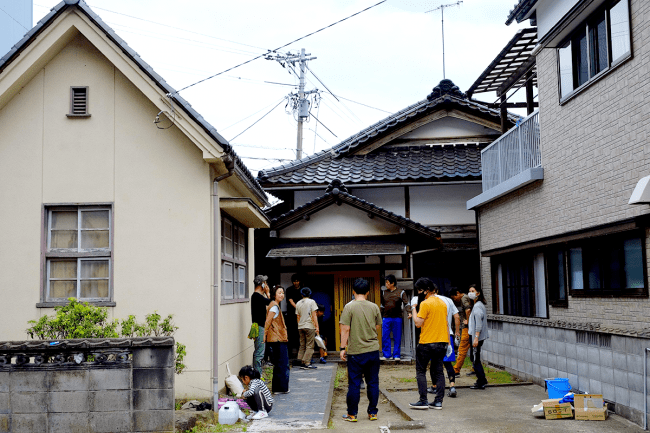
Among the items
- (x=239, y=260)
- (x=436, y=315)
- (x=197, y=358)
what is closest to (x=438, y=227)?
(x=239, y=260)

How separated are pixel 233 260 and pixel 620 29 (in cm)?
756

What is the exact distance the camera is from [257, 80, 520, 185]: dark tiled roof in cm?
2062

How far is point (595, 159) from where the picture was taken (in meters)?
10.8

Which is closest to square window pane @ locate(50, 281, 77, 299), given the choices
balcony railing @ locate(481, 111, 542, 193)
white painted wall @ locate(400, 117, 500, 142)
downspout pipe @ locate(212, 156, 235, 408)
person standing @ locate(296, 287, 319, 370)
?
downspout pipe @ locate(212, 156, 235, 408)

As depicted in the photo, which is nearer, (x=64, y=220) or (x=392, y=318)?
(x=64, y=220)

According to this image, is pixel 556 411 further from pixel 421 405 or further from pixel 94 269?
pixel 94 269

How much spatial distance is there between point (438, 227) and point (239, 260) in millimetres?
7320

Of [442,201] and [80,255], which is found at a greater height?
[442,201]

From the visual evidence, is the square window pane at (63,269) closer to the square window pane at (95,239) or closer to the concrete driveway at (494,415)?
the square window pane at (95,239)

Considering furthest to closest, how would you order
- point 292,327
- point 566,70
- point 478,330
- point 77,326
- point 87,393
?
point 292,327, point 478,330, point 566,70, point 77,326, point 87,393

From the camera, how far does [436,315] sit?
33.6 feet

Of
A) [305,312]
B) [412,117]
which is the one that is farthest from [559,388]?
[412,117]

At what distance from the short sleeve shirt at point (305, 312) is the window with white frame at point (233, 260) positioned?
1.73 metres

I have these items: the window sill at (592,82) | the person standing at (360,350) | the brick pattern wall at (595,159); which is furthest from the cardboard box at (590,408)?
the window sill at (592,82)
